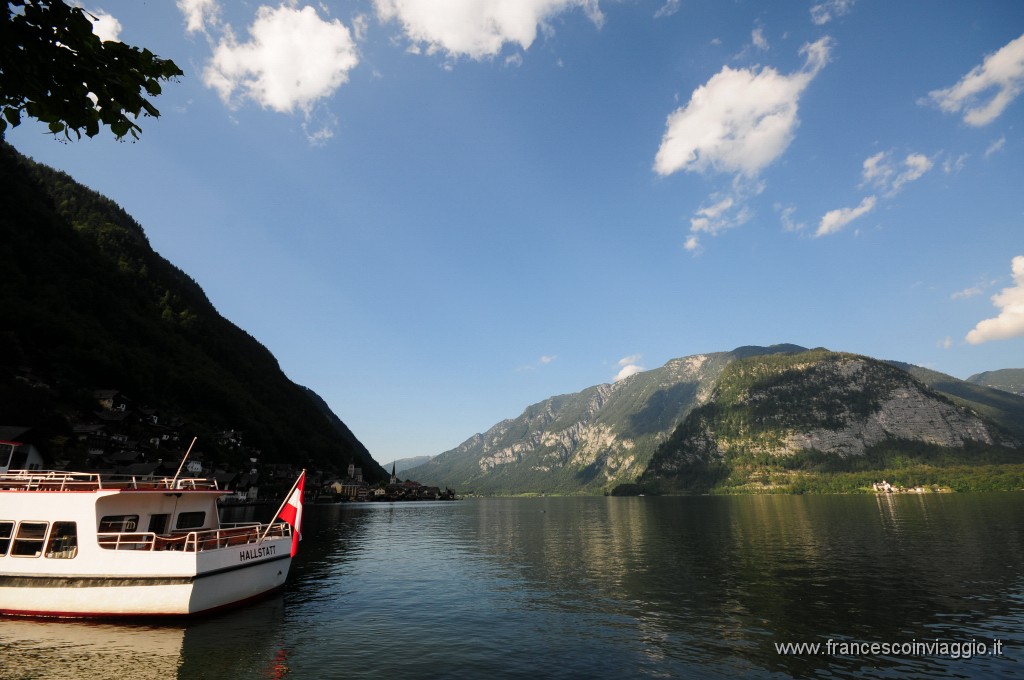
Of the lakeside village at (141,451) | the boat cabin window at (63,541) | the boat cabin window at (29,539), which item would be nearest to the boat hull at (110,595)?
the boat cabin window at (63,541)

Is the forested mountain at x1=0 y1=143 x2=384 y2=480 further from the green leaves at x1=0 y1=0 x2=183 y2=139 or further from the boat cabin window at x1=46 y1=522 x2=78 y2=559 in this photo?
the green leaves at x1=0 y1=0 x2=183 y2=139

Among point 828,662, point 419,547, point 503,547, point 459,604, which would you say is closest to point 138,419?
point 419,547

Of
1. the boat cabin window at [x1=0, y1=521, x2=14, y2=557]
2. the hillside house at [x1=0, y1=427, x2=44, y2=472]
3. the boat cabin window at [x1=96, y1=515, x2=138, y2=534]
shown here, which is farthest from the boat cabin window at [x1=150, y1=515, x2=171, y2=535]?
the hillside house at [x1=0, y1=427, x2=44, y2=472]

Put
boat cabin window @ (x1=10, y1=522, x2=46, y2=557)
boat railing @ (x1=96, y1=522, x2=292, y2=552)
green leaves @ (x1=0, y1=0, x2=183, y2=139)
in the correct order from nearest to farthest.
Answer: green leaves @ (x1=0, y1=0, x2=183, y2=139), boat railing @ (x1=96, y1=522, x2=292, y2=552), boat cabin window @ (x1=10, y1=522, x2=46, y2=557)

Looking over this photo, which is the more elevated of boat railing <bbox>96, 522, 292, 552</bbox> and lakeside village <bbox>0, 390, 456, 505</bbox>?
lakeside village <bbox>0, 390, 456, 505</bbox>

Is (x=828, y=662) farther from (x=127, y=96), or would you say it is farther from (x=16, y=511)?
(x=16, y=511)

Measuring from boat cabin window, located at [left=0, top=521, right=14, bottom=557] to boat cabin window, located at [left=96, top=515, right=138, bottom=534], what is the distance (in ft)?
14.8

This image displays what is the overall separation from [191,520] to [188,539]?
5.68 metres

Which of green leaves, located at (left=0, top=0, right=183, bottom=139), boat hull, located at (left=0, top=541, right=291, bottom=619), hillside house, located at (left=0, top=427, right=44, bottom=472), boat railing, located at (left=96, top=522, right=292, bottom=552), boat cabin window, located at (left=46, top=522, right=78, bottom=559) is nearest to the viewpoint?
green leaves, located at (left=0, top=0, right=183, bottom=139)

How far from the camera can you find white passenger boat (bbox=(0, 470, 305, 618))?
23.8 m

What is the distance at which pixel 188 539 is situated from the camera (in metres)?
25.3

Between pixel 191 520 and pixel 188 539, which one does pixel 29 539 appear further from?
pixel 188 539

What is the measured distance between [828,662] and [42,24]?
28.7m

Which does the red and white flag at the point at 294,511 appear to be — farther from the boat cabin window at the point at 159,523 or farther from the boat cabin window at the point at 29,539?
the boat cabin window at the point at 29,539
